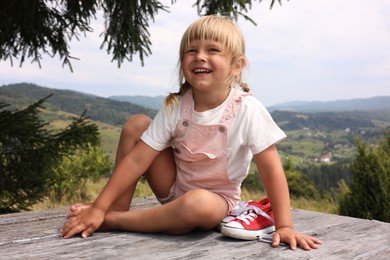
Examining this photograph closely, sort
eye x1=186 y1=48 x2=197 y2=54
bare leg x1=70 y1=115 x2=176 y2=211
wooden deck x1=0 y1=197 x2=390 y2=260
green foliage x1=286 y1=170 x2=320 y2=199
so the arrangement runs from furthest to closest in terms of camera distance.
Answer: green foliage x1=286 y1=170 x2=320 y2=199, bare leg x1=70 y1=115 x2=176 y2=211, eye x1=186 y1=48 x2=197 y2=54, wooden deck x1=0 y1=197 x2=390 y2=260

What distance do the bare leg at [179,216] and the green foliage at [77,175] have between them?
462cm

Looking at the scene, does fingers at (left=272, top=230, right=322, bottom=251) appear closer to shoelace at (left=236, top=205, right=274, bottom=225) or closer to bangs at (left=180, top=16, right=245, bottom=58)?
shoelace at (left=236, top=205, right=274, bottom=225)

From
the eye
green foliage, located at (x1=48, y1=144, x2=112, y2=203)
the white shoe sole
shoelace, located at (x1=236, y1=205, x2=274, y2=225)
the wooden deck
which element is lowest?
green foliage, located at (x1=48, y1=144, x2=112, y2=203)

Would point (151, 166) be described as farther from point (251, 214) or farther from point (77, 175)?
point (77, 175)

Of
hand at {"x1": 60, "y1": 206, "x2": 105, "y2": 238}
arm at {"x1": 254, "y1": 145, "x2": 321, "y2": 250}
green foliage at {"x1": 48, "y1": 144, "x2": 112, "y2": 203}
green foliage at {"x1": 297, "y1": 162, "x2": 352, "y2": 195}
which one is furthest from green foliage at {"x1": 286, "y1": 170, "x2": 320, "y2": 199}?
green foliage at {"x1": 297, "y1": 162, "x2": 352, "y2": 195}

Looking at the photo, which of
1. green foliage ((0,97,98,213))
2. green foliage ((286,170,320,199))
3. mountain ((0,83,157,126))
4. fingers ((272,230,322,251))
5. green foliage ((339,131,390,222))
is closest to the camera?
fingers ((272,230,322,251))

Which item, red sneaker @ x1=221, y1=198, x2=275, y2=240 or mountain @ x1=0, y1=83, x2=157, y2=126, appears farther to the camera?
mountain @ x1=0, y1=83, x2=157, y2=126

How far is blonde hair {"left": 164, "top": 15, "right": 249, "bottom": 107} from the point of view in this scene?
1.88m

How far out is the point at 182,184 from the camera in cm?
205

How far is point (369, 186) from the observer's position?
5.92 m

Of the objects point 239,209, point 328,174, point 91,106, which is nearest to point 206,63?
point 239,209

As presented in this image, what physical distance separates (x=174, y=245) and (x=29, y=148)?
85.7 inches

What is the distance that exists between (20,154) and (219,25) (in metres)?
2.25

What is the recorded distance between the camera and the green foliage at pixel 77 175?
8.08 metres
